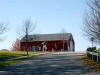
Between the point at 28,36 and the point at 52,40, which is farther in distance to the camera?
the point at 52,40

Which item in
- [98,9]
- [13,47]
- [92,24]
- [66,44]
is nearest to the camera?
[98,9]

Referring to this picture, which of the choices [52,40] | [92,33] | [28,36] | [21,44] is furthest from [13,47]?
[92,33]

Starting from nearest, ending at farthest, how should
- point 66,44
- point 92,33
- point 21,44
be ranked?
point 92,33 < point 66,44 < point 21,44

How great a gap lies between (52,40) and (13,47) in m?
20.8

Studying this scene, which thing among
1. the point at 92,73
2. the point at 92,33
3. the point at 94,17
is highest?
the point at 94,17

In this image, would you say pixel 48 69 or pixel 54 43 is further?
pixel 54 43

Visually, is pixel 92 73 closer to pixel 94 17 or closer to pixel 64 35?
pixel 94 17

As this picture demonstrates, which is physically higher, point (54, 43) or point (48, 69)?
point (54, 43)

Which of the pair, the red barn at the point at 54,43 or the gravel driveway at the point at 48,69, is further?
the red barn at the point at 54,43

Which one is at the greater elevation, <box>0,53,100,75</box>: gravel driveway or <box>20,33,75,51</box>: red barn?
<box>20,33,75,51</box>: red barn

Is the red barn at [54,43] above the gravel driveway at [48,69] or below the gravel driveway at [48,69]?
above

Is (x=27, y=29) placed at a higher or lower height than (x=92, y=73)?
higher

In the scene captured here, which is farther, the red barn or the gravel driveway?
the red barn

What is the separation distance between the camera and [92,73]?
1323 centimetres
